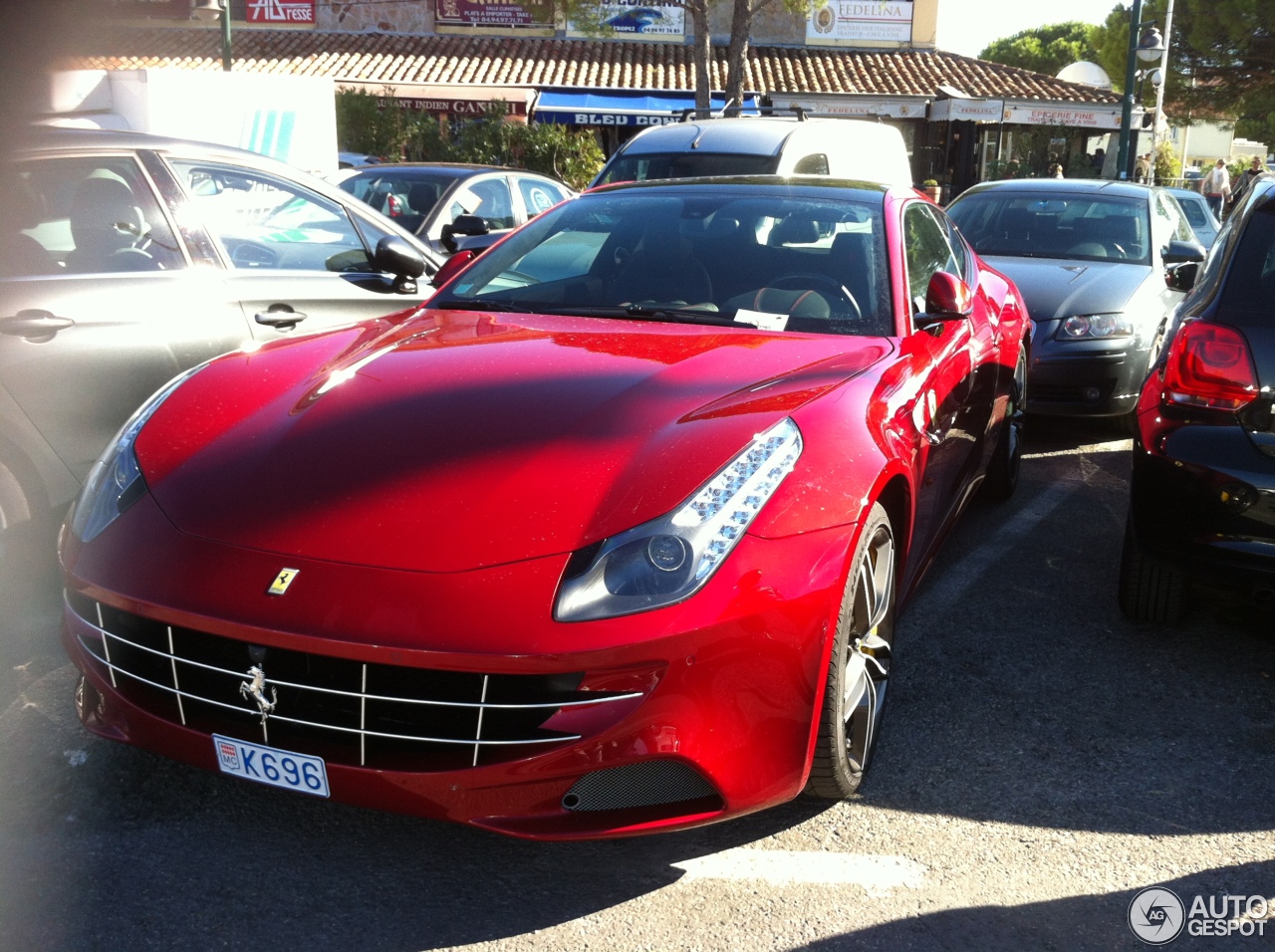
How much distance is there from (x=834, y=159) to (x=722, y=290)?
6.79 m

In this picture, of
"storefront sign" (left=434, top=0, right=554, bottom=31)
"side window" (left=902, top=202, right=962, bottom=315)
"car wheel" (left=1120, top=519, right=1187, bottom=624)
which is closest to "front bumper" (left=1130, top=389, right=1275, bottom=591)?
"car wheel" (left=1120, top=519, right=1187, bottom=624)

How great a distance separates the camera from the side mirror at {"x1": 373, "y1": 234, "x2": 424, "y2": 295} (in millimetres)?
4602

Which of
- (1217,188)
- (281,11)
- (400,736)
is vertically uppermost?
(281,11)

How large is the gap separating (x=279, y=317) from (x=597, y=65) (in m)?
25.0

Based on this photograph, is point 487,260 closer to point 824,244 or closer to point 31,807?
point 824,244

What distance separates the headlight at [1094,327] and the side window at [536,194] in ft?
14.2

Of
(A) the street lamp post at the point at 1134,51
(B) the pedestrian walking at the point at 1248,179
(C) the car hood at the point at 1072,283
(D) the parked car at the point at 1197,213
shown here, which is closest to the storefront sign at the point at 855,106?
(A) the street lamp post at the point at 1134,51

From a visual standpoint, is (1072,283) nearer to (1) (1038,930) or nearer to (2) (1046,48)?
(1) (1038,930)

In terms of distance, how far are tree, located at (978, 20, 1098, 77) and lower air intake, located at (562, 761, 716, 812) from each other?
73.1 metres

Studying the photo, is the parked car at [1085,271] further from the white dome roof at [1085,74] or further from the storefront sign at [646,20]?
the white dome roof at [1085,74]

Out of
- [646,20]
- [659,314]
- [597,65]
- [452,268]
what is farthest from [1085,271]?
[646,20]

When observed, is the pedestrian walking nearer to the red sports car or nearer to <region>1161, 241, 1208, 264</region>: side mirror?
<region>1161, 241, 1208, 264</region>: side mirror

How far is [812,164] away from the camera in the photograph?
9.80 meters

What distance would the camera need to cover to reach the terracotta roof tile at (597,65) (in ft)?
88.1
